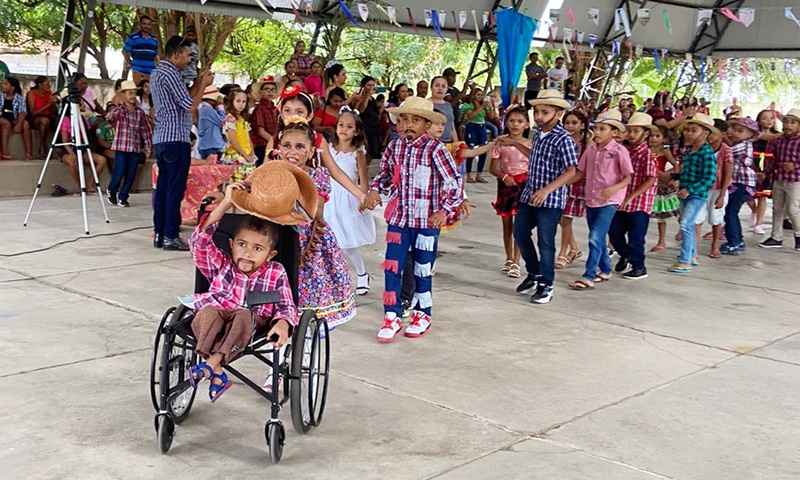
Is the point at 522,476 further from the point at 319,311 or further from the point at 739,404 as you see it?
the point at 739,404

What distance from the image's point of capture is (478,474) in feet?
12.2

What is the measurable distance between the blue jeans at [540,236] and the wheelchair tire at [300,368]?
3051mm

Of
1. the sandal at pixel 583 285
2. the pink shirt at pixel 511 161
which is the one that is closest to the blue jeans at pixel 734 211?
the sandal at pixel 583 285

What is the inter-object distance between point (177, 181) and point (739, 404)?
5.30m

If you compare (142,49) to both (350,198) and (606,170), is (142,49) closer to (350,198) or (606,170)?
(350,198)

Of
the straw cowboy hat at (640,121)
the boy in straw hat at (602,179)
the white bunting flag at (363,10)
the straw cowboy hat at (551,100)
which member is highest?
the white bunting flag at (363,10)

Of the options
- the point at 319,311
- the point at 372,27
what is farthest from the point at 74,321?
the point at 372,27

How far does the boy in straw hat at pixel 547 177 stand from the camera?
679cm

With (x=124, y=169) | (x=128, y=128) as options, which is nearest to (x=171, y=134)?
(x=128, y=128)

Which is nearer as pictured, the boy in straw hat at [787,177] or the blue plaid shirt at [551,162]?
the blue plaid shirt at [551,162]

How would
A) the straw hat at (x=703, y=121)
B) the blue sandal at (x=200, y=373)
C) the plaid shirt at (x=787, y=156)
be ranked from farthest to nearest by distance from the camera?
the plaid shirt at (x=787, y=156), the straw hat at (x=703, y=121), the blue sandal at (x=200, y=373)

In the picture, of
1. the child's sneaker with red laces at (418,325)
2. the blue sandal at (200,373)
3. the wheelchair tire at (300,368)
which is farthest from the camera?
the child's sneaker with red laces at (418,325)

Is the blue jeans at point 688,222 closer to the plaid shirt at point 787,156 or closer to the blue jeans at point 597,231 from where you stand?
the blue jeans at point 597,231

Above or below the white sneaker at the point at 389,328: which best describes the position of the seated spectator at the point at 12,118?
above
